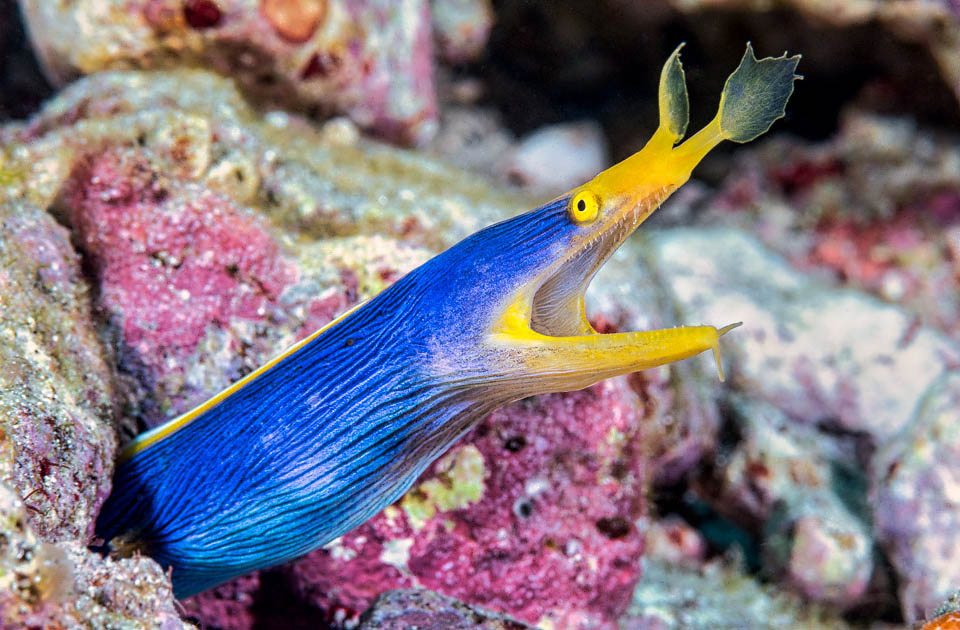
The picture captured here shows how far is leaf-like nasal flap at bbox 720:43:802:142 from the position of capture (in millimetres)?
1718

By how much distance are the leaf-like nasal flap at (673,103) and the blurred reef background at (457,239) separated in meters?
1.17

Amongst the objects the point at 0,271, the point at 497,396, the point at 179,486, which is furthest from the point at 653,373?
the point at 0,271

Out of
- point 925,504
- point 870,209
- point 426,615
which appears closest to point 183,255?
point 426,615

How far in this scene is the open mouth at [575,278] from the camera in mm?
1781

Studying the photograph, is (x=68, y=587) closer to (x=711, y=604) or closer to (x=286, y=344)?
(x=286, y=344)

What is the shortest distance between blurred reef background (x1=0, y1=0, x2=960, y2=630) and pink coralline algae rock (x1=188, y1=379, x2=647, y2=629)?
0.04ft

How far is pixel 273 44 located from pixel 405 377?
2678mm

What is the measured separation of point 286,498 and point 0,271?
43.8 inches

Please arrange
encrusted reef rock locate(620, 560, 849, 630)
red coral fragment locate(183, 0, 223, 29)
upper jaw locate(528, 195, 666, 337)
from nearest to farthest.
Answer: upper jaw locate(528, 195, 666, 337) → encrusted reef rock locate(620, 560, 849, 630) → red coral fragment locate(183, 0, 223, 29)

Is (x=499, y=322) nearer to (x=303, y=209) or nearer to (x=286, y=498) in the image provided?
(x=286, y=498)

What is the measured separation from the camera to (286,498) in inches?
79.7

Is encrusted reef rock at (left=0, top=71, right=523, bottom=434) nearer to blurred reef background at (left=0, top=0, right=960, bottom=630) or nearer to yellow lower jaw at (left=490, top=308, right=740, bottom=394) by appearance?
blurred reef background at (left=0, top=0, right=960, bottom=630)

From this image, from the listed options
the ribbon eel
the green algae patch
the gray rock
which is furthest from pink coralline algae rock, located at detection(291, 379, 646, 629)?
the gray rock

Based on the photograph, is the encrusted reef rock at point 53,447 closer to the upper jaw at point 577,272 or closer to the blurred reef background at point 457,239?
the blurred reef background at point 457,239
